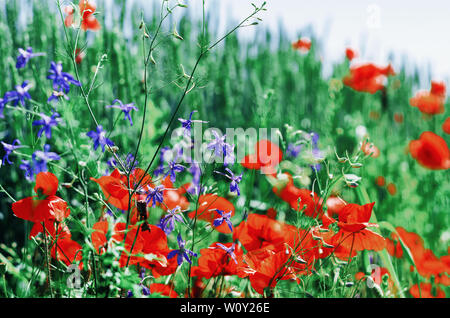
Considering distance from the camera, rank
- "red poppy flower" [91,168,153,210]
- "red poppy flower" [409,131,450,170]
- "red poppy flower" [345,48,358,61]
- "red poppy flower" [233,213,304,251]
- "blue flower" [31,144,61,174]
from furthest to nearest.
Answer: "red poppy flower" [345,48,358,61]
"red poppy flower" [409,131,450,170]
"red poppy flower" [233,213,304,251]
"red poppy flower" [91,168,153,210]
"blue flower" [31,144,61,174]

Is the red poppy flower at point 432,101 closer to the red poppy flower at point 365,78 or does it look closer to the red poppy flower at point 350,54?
the red poppy flower at point 365,78

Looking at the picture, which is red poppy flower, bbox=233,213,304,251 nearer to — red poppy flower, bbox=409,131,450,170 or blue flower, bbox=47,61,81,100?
blue flower, bbox=47,61,81,100

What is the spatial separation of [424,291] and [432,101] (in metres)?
1.74

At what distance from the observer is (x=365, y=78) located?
2.58 m

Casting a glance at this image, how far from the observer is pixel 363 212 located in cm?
75

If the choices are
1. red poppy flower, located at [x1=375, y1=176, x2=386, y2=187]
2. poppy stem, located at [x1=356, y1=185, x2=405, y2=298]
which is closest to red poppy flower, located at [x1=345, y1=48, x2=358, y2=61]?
red poppy flower, located at [x1=375, y1=176, x2=386, y2=187]

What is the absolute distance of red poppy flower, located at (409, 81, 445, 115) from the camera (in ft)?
8.36

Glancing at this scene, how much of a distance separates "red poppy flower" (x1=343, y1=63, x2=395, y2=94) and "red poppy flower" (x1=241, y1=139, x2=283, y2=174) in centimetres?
162

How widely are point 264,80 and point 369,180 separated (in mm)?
944

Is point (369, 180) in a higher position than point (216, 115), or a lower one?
lower

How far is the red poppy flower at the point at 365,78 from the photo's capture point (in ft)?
8.38

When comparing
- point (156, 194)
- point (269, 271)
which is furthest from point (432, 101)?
point (156, 194)

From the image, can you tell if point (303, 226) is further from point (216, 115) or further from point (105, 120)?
point (216, 115)
